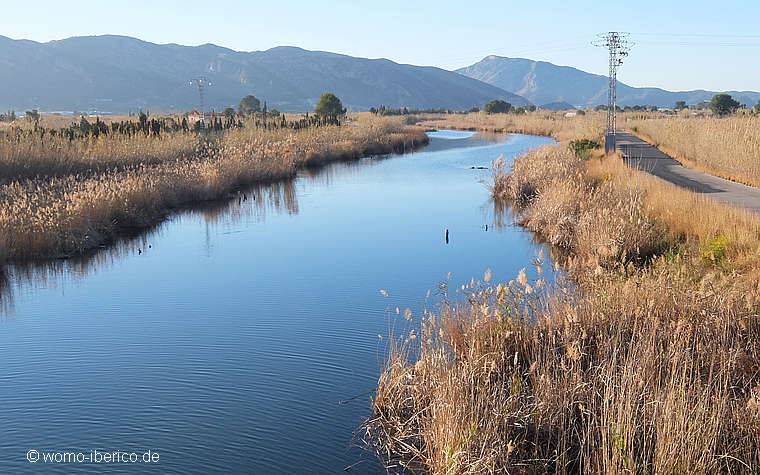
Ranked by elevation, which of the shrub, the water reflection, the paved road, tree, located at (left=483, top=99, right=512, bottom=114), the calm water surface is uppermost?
tree, located at (left=483, top=99, right=512, bottom=114)

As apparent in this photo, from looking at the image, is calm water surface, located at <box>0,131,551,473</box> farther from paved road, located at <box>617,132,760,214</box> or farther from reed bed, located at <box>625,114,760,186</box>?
reed bed, located at <box>625,114,760,186</box>

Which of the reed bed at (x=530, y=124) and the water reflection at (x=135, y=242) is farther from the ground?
the reed bed at (x=530, y=124)

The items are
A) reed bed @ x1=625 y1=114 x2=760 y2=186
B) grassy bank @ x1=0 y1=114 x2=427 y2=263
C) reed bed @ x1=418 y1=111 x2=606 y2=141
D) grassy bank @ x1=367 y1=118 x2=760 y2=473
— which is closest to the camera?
grassy bank @ x1=367 y1=118 x2=760 y2=473

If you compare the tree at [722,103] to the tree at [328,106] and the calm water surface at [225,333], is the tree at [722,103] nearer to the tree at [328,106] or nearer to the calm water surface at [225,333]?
the tree at [328,106]

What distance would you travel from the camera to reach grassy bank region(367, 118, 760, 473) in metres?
5.11

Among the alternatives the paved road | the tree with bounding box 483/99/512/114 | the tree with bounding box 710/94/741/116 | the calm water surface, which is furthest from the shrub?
the tree with bounding box 483/99/512/114

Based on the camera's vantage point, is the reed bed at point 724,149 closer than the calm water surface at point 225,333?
No

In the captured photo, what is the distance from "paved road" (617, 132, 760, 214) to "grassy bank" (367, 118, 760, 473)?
6494 mm

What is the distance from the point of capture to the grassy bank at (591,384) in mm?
5105

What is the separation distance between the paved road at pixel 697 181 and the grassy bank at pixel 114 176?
1394 centimetres

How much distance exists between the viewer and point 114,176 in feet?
63.0

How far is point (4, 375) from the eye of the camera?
819 centimetres

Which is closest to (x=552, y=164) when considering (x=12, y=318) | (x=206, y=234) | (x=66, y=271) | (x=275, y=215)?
(x=275, y=215)

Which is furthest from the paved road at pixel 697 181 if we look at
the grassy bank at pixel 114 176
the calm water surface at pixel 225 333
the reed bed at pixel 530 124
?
the reed bed at pixel 530 124
